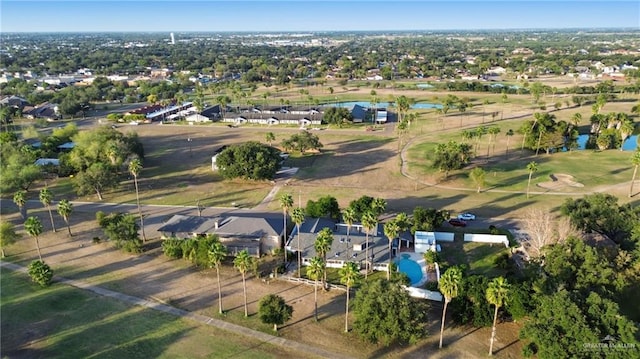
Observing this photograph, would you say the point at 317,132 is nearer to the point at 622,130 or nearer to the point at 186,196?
the point at 186,196

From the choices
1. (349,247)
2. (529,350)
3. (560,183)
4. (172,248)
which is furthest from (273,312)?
(560,183)

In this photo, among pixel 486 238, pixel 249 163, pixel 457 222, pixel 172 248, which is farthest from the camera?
pixel 249 163

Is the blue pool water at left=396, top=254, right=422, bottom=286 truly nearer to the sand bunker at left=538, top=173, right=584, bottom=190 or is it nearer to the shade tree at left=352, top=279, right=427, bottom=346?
the shade tree at left=352, top=279, right=427, bottom=346

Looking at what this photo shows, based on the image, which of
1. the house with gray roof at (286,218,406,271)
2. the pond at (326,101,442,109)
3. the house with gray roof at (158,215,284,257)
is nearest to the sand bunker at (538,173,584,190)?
the house with gray roof at (286,218,406,271)

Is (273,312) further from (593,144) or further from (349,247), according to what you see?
(593,144)

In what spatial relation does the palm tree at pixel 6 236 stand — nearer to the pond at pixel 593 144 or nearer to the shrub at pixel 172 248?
the shrub at pixel 172 248

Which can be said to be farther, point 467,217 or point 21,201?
point 467,217

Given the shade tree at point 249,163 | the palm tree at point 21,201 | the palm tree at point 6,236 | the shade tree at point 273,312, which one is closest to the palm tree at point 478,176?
the shade tree at point 249,163
